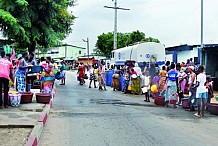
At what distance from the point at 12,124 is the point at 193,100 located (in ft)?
24.4

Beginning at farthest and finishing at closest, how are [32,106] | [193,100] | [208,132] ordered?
[193,100] → [32,106] → [208,132]

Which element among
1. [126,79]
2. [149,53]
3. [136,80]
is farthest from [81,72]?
[136,80]

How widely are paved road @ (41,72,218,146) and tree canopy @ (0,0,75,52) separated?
10672mm

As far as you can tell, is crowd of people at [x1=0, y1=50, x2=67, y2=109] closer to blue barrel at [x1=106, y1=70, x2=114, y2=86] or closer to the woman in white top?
the woman in white top

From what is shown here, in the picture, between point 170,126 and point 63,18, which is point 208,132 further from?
point 63,18

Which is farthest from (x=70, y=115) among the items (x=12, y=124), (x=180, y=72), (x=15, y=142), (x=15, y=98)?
(x=180, y=72)

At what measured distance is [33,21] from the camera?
24531 millimetres

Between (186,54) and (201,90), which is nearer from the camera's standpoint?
(201,90)

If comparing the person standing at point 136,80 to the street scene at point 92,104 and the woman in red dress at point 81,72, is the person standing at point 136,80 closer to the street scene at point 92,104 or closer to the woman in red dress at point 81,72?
the street scene at point 92,104

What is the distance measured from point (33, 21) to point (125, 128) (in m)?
17.0

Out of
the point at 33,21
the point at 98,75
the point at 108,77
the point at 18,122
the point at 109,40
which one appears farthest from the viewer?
the point at 109,40

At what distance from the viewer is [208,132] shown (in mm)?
9352

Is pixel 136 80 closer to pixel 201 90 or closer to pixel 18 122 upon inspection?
pixel 201 90

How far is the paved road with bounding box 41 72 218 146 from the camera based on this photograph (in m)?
7.96
